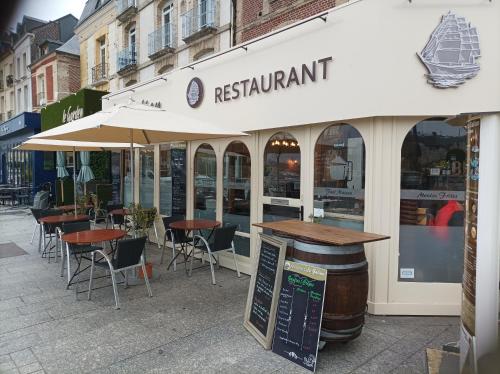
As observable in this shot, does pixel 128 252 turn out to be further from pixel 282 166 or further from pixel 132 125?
pixel 282 166

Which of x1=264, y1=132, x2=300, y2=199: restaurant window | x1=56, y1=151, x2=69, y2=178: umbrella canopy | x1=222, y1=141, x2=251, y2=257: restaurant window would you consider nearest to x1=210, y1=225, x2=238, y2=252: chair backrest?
x1=222, y1=141, x2=251, y2=257: restaurant window

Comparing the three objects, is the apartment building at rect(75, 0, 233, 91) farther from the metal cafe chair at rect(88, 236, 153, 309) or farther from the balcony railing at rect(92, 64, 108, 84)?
the metal cafe chair at rect(88, 236, 153, 309)

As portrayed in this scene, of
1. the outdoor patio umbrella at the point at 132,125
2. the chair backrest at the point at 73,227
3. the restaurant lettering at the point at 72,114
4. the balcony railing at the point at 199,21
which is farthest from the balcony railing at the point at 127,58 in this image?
the chair backrest at the point at 73,227

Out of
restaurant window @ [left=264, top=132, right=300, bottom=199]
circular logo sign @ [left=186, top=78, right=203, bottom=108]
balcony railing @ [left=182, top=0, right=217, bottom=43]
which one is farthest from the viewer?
balcony railing @ [left=182, top=0, right=217, bottom=43]

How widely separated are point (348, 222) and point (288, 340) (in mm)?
1944

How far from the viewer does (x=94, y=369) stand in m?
3.01

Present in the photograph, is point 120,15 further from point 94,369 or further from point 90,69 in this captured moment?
point 94,369

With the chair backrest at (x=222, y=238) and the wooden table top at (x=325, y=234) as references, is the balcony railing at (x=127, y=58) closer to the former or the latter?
the chair backrest at (x=222, y=238)

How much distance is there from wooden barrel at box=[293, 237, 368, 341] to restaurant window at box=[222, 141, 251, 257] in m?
2.88

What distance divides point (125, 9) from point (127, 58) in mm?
1865

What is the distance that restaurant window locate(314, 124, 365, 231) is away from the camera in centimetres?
450

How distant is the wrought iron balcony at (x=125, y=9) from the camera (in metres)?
14.0

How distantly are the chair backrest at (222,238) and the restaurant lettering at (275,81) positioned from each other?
2.17m

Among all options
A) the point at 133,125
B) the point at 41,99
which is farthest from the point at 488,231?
the point at 41,99
